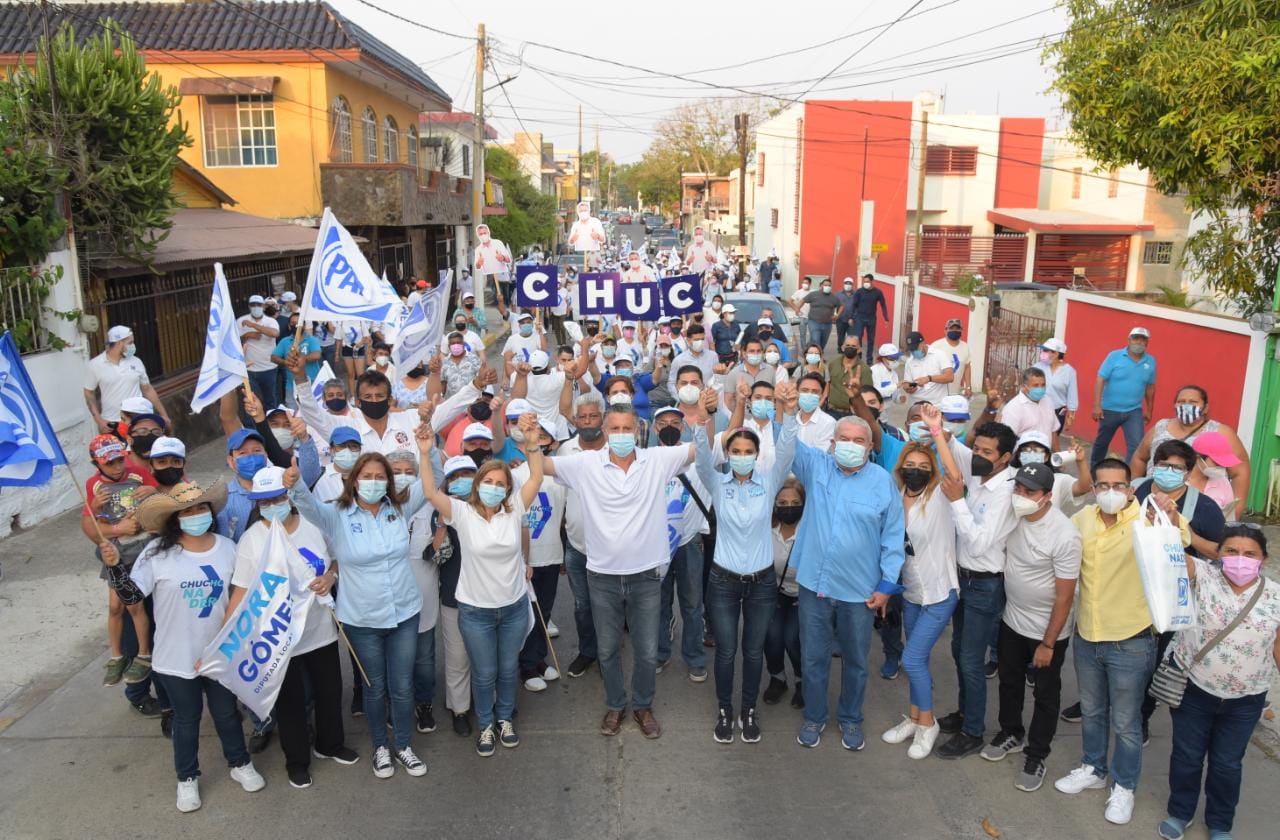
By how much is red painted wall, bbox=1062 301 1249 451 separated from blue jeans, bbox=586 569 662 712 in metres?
6.82

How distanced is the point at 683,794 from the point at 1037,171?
3325cm

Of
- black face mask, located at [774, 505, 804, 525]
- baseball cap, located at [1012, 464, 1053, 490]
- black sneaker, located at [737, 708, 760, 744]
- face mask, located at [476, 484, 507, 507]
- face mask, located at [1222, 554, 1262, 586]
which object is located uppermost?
baseball cap, located at [1012, 464, 1053, 490]

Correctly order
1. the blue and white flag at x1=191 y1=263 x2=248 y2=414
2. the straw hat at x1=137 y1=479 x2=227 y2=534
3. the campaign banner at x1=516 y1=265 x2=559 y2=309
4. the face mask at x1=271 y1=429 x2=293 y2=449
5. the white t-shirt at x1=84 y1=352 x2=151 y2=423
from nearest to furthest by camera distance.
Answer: the straw hat at x1=137 y1=479 x2=227 y2=534 → the face mask at x1=271 y1=429 x2=293 y2=449 → the blue and white flag at x1=191 y1=263 x2=248 y2=414 → the white t-shirt at x1=84 y1=352 x2=151 y2=423 → the campaign banner at x1=516 y1=265 x2=559 y2=309

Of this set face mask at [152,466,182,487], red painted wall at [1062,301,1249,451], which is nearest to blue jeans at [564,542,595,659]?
face mask at [152,466,182,487]

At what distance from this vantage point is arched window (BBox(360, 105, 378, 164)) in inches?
932

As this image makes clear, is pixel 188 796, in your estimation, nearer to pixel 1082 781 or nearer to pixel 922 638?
pixel 922 638

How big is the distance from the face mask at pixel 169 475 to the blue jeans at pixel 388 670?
125 cm

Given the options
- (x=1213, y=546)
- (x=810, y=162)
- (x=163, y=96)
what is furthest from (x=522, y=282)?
(x=810, y=162)

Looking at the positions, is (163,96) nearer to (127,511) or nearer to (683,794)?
(127,511)

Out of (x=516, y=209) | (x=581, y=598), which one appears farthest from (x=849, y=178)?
(x=581, y=598)

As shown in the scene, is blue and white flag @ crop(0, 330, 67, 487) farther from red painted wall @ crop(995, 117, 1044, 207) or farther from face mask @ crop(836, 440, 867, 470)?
red painted wall @ crop(995, 117, 1044, 207)

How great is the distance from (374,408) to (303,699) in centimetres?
218

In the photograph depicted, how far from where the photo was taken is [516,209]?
42.6 metres

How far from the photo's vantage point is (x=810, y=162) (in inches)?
1302
